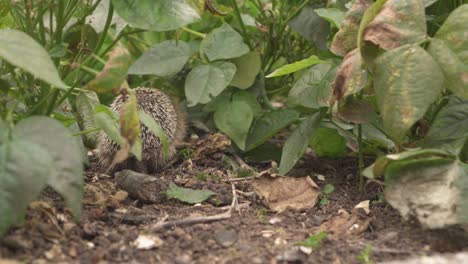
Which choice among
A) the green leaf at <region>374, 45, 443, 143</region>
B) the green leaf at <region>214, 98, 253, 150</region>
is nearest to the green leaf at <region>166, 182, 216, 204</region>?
the green leaf at <region>214, 98, 253, 150</region>

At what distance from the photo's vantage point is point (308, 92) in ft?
8.59

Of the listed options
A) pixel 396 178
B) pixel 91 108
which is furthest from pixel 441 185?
pixel 91 108

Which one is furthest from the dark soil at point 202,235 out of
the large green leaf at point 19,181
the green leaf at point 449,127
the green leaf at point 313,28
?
the green leaf at point 313,28

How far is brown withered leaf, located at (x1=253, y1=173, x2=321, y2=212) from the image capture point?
2.35 metres

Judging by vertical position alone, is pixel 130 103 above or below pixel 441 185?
above

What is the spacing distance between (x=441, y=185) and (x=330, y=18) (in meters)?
0.86

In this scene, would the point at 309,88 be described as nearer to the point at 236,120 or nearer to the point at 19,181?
the point at 236,120

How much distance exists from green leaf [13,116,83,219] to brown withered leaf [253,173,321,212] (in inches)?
34.3

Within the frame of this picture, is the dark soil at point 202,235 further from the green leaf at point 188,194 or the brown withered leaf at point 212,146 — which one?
the brown withered leaf at point 212,146

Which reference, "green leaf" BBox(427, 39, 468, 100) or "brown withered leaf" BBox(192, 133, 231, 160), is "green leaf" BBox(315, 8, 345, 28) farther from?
"brown withered leaf" BBox(192, 133, 231, 160)

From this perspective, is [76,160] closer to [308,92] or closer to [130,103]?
[130,103]

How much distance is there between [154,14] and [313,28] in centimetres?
112

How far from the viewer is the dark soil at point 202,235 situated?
180 centimetres

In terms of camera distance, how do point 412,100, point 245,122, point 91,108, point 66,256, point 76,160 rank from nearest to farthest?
point 76,160
point 66,256
point 412,100
point 91,108
point 245,122
